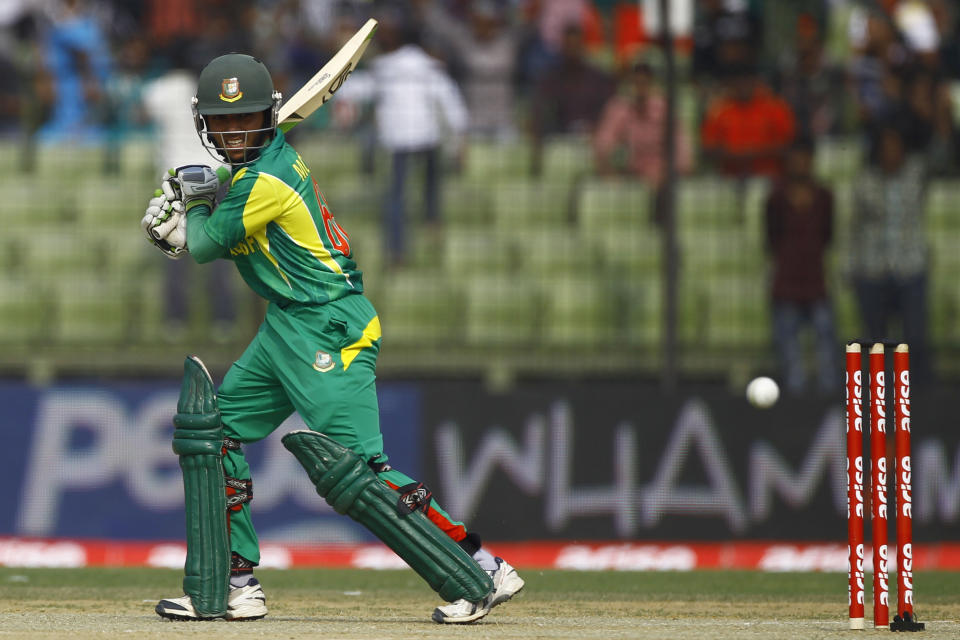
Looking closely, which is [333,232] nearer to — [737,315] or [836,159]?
[737,315]

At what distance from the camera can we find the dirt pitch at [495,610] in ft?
Result: 19.8

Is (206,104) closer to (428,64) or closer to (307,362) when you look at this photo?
(307,362)

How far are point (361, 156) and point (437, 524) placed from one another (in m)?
5.48

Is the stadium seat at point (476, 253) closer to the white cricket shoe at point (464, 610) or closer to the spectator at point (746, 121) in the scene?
the spectator at point (746, 121)

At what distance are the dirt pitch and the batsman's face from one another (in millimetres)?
1813

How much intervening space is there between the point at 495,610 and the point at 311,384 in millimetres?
1521

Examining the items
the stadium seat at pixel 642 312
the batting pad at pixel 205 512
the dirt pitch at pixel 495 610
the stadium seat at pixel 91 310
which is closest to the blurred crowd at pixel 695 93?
the stadium seat at pixel 642 312

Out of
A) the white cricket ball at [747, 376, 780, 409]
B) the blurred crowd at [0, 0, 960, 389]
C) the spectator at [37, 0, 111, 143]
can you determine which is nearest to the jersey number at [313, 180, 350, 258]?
the white cricket ball at [747, 376, 780, 409]

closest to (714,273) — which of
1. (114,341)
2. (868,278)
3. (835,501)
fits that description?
(868,278)

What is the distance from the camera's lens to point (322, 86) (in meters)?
6.74

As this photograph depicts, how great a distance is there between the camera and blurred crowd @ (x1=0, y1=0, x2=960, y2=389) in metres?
11.2

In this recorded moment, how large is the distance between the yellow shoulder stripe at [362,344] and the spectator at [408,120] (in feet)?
16.6

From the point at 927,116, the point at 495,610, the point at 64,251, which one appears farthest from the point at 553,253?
the point at 495,610

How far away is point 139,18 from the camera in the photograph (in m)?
15.0
